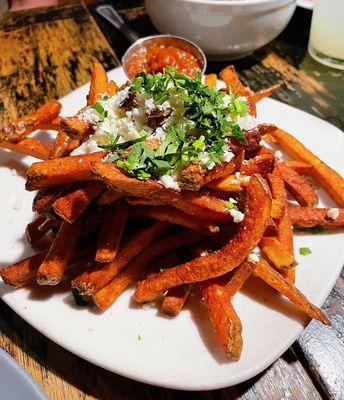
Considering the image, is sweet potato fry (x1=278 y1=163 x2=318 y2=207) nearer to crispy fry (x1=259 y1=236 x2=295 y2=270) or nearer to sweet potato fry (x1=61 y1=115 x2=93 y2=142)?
crispy fry (x1=259 y1=236 x2=295 y2=270)

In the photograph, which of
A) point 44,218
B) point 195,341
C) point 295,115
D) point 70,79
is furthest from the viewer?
point 70,79

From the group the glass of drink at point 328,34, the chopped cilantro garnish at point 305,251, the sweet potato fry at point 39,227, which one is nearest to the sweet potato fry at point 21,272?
the sweet potato fry at point 39,227

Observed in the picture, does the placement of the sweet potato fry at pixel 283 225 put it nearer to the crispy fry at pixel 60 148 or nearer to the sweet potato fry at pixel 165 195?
the sweet potato fry at pixel 165 195

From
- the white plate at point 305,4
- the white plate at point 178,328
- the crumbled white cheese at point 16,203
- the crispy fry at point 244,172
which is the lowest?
the white plate at point 178,328

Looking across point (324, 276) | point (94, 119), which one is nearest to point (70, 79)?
point (94, 119)

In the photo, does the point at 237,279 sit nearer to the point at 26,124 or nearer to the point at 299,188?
the point at 299,188

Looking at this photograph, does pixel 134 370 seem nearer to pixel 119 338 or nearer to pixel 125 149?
pixel 119 338

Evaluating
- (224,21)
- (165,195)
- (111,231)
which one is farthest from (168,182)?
(224,21)

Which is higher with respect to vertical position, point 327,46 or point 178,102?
point 178,102
